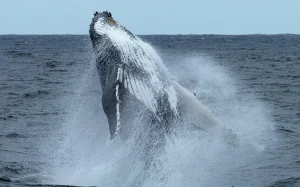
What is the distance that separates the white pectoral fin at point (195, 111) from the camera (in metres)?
8.48

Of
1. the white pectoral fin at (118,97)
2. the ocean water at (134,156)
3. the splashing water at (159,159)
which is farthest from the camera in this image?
the ocean water at (134,156)

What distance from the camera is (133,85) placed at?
745 cm

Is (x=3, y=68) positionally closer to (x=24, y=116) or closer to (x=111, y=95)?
(x=24, y=116)

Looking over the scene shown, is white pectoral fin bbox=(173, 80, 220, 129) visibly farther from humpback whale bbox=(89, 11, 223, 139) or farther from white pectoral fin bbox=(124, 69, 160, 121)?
white pectoral fin bbox=(124, 69, 160, 121)

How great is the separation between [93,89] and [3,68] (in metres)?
12.4

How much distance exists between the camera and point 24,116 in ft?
51.1

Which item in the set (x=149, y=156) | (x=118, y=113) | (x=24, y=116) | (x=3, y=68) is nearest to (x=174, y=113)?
(x=149, y=156)

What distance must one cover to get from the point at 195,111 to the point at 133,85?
1420mm
